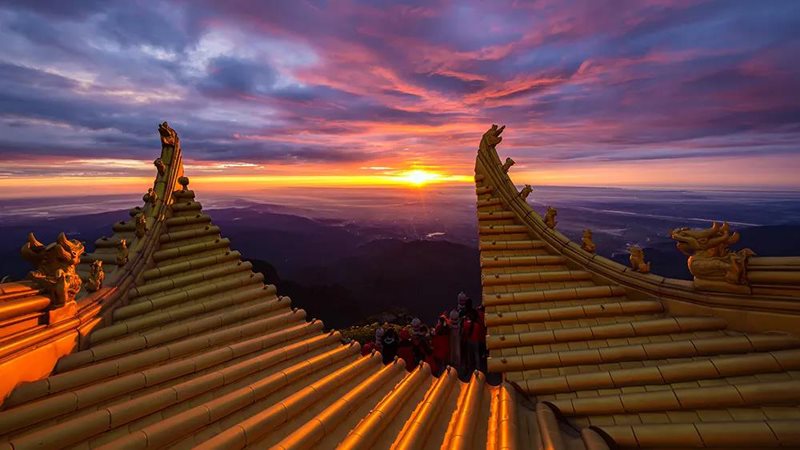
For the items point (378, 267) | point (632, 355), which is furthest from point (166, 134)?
point (378, 267)

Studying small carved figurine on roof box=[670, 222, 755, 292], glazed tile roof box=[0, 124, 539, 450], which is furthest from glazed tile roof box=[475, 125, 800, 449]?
glazed tile roof box=[0, 124, 539, 450]

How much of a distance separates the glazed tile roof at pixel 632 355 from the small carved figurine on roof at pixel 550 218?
0.44m

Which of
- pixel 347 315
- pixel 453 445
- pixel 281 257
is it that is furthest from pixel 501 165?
pixel 281 257

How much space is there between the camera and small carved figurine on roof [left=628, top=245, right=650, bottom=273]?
32.4ft

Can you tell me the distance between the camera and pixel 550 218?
12695 mm

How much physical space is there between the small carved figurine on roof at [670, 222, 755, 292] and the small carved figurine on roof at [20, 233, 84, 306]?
11.7 m

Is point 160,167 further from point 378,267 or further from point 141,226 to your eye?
point 378,267

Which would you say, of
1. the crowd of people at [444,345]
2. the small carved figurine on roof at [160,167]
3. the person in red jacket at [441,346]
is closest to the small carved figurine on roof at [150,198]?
the small carved figurine on roof at [160,167]

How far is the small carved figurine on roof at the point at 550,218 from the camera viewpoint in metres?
12.5

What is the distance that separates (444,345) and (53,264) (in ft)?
34.1

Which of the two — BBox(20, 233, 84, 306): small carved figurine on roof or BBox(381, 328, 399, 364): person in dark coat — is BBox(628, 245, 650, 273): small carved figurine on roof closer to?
BBox(381, 328, 399, 364): person in dark coat

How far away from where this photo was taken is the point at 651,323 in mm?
8648

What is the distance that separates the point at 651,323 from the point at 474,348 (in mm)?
6235

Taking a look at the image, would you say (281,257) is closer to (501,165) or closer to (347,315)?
(347,315)
